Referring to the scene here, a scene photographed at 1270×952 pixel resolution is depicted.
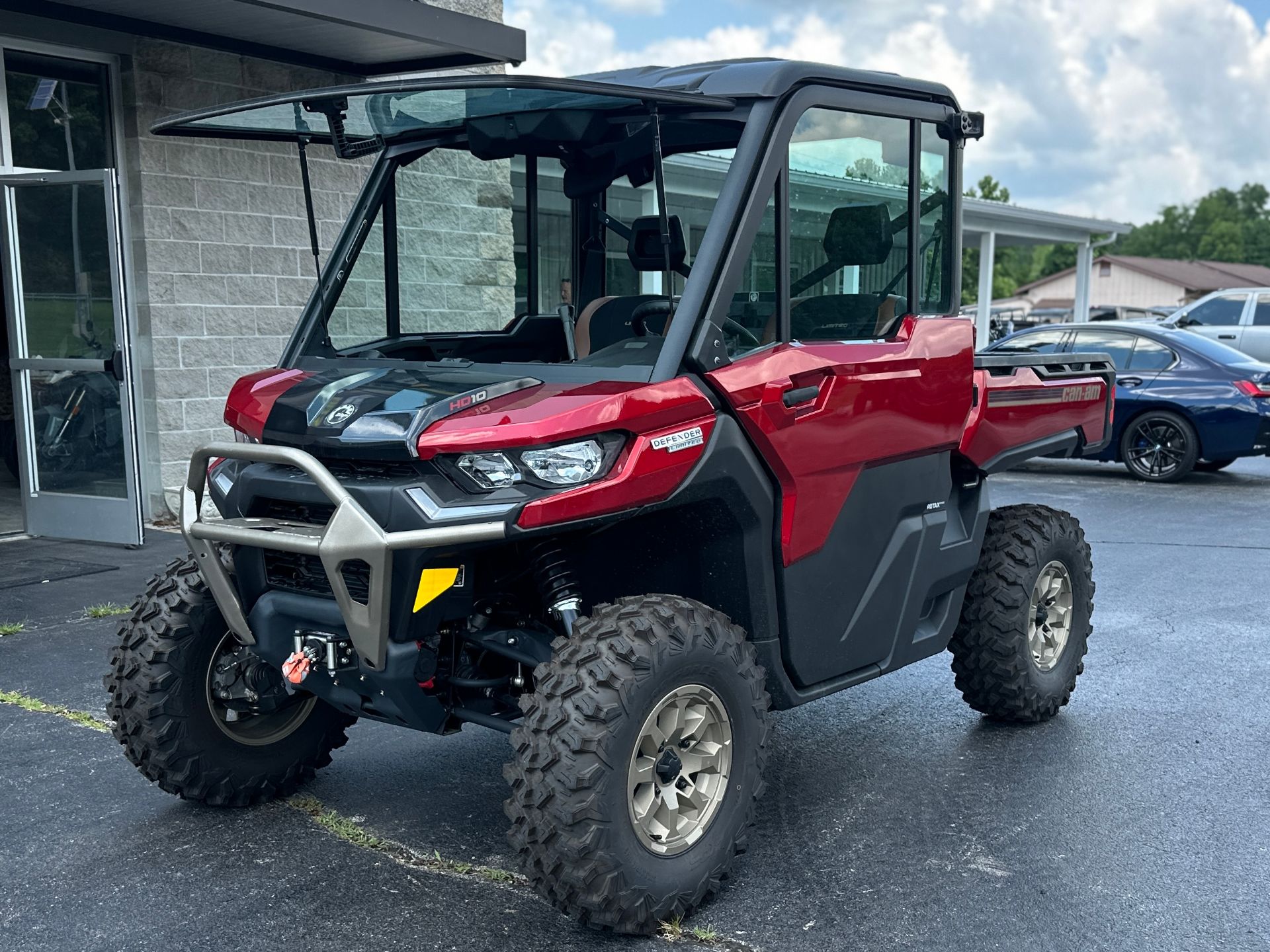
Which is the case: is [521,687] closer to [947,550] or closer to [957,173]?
[947,550]

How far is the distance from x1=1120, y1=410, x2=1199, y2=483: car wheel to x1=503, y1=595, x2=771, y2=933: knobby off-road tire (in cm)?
1082

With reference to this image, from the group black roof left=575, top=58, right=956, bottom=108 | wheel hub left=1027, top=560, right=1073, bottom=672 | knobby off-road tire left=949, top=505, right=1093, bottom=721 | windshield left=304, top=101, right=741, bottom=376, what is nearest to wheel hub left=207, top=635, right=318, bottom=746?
windshield left=304, top=101, right=741, bottom=376

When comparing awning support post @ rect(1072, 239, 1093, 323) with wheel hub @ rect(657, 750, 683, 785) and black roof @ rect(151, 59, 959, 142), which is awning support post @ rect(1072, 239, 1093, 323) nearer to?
black roof @ rect(151, 59, 959, 142)

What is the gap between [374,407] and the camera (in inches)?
143

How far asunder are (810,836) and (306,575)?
1816mm

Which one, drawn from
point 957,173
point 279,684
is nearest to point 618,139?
point 957,173

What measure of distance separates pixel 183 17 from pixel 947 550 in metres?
7.16

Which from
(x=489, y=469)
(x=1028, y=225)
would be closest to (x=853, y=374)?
(x=489, y=469)

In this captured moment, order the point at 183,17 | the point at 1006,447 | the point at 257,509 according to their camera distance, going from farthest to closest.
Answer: the point at 183,17 → the point at 1006,447 → the point at 257,509

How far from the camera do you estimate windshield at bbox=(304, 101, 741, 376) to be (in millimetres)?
4348

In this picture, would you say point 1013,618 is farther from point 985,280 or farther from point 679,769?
point 985,280

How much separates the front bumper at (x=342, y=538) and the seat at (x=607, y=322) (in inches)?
43.5

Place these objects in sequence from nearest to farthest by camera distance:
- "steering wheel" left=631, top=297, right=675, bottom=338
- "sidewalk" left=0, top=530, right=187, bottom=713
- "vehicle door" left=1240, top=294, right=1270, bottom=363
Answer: "steering wheel" left=631, top=297, right=675, bottom=338, "sidewalk" left=0, top=530, right=187, bottom=713, "vehicle door" left=1240, top=294, right=1270, bottom=363

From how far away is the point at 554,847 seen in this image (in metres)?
3.42
